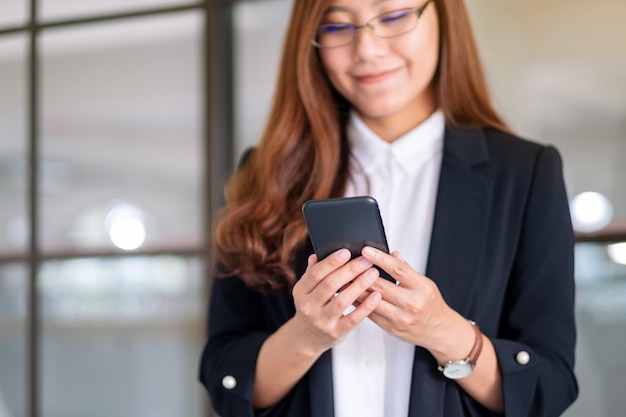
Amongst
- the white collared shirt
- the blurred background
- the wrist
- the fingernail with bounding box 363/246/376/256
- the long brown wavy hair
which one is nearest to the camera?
the fingernail with bounding box 363/246/376/256

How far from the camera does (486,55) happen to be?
1983 mm

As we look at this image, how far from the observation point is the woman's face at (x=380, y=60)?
4.82 ft

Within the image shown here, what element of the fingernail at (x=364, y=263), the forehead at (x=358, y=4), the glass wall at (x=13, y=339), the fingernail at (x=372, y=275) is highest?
the forehead at (x=358, y=4)

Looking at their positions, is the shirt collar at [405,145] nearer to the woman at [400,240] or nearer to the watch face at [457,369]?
the woman at [400,240]

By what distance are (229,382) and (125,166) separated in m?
1.13

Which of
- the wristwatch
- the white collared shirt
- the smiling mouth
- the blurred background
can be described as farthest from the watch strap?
the blurred background

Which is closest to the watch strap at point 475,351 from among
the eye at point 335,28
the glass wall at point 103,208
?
the eye at point 335,28

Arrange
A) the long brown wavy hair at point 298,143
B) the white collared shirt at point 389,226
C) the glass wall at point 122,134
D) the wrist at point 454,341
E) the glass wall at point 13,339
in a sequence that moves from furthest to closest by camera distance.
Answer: the glass wall at point 13,339
the glass wall at point 122,134
the long brown wavy hair at point 298,143
the white collared shirt at point 389,226
the wrist at point 454,341

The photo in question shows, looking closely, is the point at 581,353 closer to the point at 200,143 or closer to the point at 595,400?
the point at 595,400

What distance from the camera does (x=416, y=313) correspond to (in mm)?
1231

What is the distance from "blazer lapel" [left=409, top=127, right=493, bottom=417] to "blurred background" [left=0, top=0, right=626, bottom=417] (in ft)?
1.66

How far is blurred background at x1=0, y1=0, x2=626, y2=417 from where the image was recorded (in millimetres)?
2275

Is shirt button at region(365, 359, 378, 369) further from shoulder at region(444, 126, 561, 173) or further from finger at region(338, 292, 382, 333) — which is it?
shoulder at region(444, 126, 561, 173)

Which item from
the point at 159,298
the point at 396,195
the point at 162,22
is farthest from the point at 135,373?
the point at 396,195
